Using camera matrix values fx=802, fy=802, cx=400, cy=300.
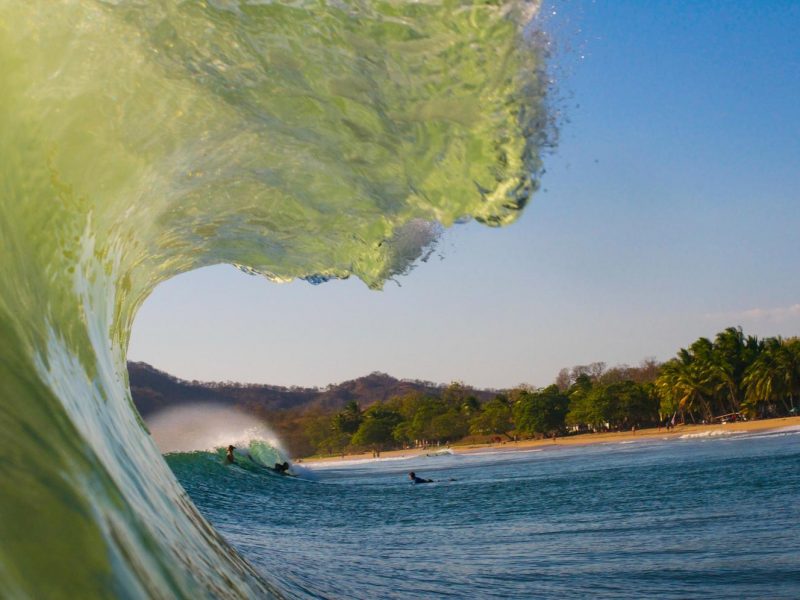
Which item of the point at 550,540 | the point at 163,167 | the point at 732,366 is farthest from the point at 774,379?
the point at 163,167

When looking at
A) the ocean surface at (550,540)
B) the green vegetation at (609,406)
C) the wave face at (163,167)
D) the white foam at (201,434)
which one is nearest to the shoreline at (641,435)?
the green vegetation at (609,406)

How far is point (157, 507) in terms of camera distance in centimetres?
401

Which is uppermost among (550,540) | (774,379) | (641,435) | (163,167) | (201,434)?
(163,167)

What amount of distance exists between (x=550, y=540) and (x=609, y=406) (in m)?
79.2

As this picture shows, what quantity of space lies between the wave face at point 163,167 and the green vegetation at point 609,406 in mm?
70785

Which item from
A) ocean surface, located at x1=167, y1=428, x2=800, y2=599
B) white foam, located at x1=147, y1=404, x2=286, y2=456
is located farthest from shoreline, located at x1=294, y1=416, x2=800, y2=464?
ocean surface, located at x1=167, y1=428, x2=800, y2=599

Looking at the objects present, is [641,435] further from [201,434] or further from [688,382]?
[201,434]

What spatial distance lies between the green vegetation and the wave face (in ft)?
232

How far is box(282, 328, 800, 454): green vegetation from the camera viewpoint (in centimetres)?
7175

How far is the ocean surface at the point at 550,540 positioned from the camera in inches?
257

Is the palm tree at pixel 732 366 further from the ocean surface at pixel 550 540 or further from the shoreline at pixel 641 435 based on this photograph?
the ocean surface at pixel 550 540

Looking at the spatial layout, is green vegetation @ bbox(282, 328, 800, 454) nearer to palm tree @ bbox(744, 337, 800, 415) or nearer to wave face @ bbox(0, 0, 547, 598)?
palm tree @ bbox(744, 337, 800, 415)

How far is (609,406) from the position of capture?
8594 centimetres

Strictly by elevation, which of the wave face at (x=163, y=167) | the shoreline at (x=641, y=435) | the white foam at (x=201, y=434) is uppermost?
the wave face at (x=163, y=167)
